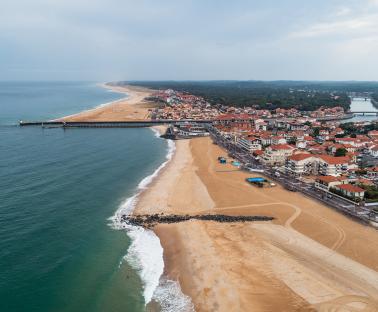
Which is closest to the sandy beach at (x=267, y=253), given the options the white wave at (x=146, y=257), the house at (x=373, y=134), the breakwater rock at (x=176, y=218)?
the white wave at (x=146, y=257)

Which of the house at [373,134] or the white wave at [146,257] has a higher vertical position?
the white wave at [146,257]

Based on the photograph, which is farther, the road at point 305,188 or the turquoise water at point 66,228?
the road at point 305,188

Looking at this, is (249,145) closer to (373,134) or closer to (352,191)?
(352,191)

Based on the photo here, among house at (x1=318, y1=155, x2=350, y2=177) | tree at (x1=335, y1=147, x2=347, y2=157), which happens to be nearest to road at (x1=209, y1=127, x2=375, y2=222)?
house at (x1=318, y1=155, x2=350, y2=177)

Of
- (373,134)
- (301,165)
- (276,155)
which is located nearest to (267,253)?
(301,165)

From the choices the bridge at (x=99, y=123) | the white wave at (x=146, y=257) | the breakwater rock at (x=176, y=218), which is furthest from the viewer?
the bridge at (x=99, y=123)

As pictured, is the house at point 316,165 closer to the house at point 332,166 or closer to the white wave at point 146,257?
the house at point 332,166
